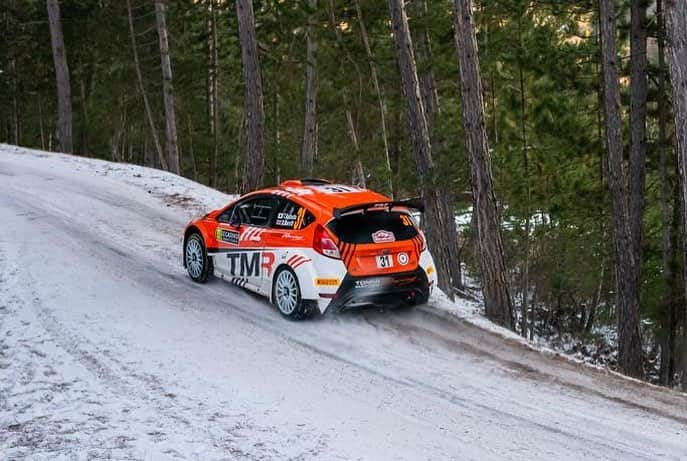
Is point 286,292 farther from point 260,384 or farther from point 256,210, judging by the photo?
point 260,384

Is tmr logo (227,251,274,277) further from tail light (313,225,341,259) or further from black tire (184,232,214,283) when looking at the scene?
tail light (313,225,341,259)

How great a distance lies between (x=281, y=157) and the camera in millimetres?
27375

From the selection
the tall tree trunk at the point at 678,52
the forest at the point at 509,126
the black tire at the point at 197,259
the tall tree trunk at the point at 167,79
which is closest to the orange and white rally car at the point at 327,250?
the black tire at the point at 197,259

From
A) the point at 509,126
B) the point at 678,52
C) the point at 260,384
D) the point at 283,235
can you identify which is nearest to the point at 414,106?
the point at 283,235

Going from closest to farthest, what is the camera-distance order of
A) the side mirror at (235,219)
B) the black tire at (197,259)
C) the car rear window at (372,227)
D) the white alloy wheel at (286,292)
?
the car rear window at (372,227) < the white alloy wheel at (286,292) < the side mirror at (235,219) < the black tire at (197,259)

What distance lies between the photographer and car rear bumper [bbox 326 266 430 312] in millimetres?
8961

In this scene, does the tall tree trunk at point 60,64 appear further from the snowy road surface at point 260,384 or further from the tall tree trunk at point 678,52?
the tall tree trunk at point 678,52

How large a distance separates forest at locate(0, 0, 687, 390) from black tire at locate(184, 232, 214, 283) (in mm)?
4422

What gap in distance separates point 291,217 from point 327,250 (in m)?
0.86

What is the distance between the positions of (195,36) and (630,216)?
21004 millimetres

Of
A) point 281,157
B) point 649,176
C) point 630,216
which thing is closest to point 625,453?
point 630,216

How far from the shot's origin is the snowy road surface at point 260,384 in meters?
6.14

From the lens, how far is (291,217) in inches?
375

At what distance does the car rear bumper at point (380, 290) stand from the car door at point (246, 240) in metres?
1.43
